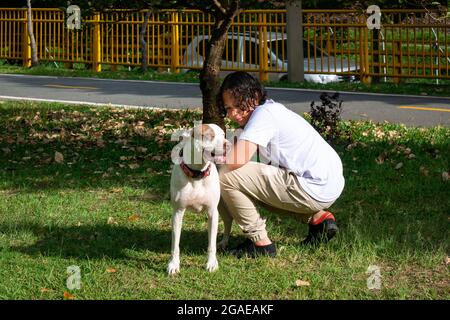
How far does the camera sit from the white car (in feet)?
59.9

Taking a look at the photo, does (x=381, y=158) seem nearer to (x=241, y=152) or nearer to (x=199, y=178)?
(x=241, y=152)

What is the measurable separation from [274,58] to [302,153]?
43.1 feet

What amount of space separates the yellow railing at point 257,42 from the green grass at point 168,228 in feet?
19.7

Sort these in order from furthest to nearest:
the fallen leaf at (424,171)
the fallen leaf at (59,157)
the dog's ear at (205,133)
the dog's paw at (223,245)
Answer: the fallen leaf at (59,157), the fallen leaf at (424,171), the dog's paw at (223,245), the dog's ear at (205,133)

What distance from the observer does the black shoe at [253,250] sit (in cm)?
580

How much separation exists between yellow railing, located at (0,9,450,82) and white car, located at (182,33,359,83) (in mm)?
21

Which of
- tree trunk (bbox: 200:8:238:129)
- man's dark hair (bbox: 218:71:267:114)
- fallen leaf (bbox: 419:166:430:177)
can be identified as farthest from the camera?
tree trunk (bbox: 200:8:238:129)

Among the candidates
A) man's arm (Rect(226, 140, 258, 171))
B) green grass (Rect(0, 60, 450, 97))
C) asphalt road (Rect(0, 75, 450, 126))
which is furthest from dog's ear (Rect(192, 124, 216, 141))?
green grass (Rect(0, 60, 450, 97))

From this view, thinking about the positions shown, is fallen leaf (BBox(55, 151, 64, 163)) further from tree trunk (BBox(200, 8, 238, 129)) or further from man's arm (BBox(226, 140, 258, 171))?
man's arm (BBox(226, 140, 258, 171))

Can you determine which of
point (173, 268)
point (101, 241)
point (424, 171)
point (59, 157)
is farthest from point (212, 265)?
point (59, 157)

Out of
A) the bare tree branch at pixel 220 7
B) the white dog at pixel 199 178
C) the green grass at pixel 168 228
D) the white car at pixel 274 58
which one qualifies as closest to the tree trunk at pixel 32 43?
the white car at pixel 274 58

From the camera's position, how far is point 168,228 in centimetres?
662

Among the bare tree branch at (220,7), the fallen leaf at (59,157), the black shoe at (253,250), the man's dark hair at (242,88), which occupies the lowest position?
the black shoe at (253,250)

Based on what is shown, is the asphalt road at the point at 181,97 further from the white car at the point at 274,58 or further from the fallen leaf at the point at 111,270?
the fallen leaf at the point at 111,270
